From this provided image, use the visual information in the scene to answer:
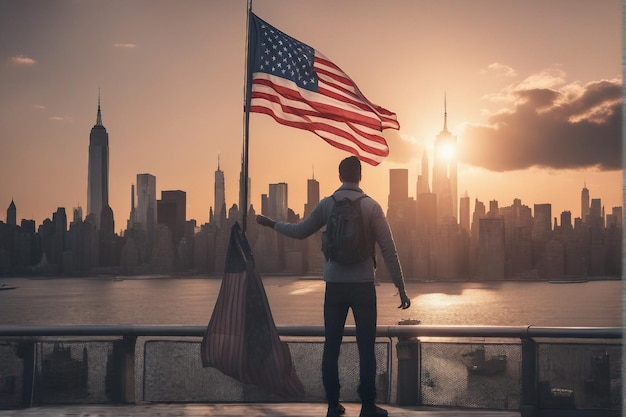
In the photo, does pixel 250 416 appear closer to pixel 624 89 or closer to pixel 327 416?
pixel 327 416

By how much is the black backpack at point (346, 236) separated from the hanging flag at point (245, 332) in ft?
3.40

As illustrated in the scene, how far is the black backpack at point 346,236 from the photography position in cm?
651

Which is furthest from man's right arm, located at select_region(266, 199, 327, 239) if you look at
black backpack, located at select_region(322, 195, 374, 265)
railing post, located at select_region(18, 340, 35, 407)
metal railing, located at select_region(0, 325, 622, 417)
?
railing post, located at select_region(18, 340, 35, 407)

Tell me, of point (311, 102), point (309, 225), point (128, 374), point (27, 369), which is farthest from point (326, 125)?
point (27, 369)

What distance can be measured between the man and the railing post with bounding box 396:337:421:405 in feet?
2.63

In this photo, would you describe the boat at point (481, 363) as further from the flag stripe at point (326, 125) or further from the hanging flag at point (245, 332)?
the flag stripe at point (326, 125)

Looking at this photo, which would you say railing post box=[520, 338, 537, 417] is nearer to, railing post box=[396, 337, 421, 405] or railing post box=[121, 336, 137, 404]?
railing post box=[396, 337, 421, 405]

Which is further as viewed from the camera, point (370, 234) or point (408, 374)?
point (408, 374)

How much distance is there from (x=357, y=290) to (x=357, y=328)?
1.10ft

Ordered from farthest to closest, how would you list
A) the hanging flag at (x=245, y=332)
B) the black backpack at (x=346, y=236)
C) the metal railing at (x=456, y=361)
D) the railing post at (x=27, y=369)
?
the railing post at (x=27, y=369)
the hanging flag at (x=245, y=332)
the metal railing at (x=456, y=361)
the black backpack at (x=346, y=236)

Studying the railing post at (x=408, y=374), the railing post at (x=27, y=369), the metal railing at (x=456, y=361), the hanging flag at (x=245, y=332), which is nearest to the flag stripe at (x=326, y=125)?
the hanging flag at (x=245, y=332)

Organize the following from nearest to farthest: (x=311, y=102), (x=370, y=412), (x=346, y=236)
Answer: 1. (x=346, y=236)
2. (x=370, y=412)
3. (x=311, y=102)

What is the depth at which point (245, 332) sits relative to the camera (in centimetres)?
737

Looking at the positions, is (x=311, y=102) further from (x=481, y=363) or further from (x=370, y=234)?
(x=481, y=363)
